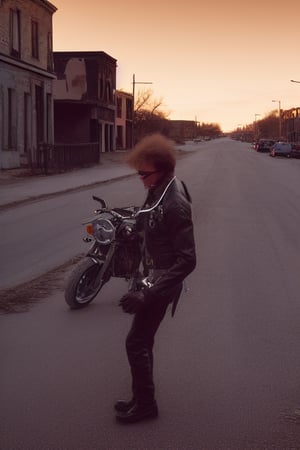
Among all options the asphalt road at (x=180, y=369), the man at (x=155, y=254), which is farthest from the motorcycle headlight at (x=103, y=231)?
the man at (x=155, y=254)

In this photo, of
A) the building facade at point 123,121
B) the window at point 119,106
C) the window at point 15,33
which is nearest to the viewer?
the window at point 15,33

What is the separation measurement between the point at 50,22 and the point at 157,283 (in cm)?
3740

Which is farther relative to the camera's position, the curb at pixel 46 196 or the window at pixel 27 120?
the window at pixel 27 120

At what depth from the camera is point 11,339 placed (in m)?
6.14

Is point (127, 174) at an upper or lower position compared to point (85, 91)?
lower

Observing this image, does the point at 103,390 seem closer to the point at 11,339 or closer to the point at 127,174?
the point at 11,339

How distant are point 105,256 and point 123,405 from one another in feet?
10.3

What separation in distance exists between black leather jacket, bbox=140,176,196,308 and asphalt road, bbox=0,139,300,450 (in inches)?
37.0

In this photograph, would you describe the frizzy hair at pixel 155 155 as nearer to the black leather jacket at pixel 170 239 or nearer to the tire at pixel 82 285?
the black leather jacket at pixel 170 239

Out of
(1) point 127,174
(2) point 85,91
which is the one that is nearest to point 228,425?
(1) point 127,174

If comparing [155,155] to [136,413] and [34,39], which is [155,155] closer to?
[136,413]

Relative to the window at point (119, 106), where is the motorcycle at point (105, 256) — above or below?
below

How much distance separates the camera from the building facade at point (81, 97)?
52812mm

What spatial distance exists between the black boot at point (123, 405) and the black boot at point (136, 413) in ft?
0.12
